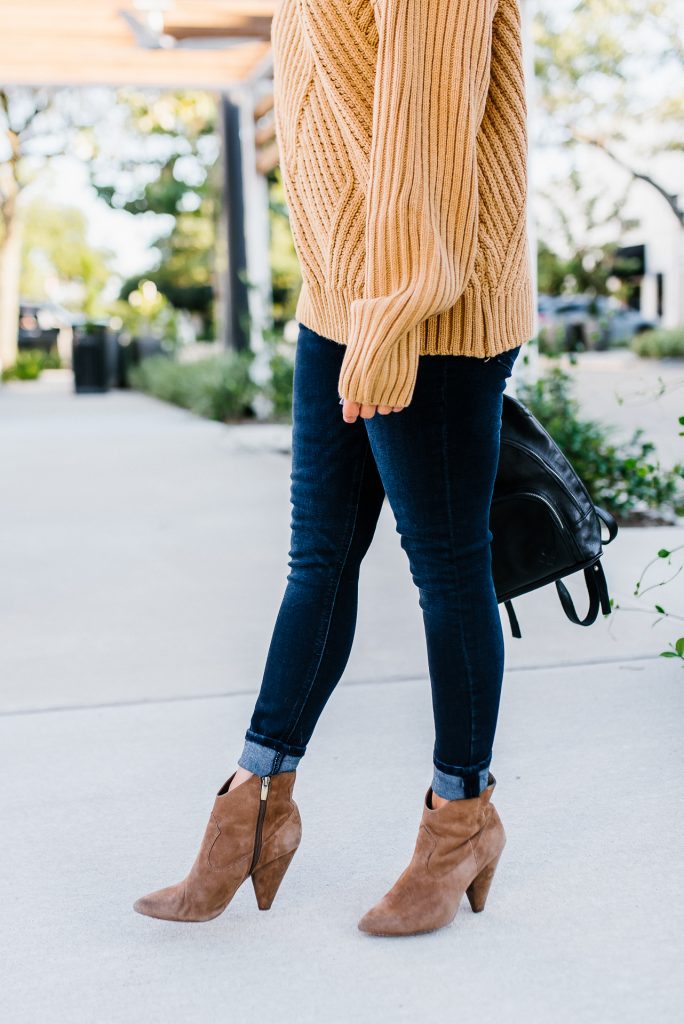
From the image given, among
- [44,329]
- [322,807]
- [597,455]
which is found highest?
[44,329]

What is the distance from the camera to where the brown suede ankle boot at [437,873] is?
1806 mm

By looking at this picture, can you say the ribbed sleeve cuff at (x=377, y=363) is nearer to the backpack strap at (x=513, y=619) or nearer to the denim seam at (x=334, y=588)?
the denim seam at (x=334, y=588)

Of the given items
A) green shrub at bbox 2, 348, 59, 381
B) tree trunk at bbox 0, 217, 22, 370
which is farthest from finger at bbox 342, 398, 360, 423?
tree trunk at bbox 0, 217, 22, 370

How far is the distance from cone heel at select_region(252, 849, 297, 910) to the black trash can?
57.6 ft

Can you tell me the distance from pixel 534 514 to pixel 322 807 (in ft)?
2.52

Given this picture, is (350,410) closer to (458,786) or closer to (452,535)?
(452,535)

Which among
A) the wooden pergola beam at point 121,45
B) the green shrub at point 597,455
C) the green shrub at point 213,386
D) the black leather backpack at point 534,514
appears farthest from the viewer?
the green shrub at point 213,386

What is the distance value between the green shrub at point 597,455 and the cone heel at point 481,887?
304 cm

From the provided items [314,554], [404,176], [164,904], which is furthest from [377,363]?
[164,904]

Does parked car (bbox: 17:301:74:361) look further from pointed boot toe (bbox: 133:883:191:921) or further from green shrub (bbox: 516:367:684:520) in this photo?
pointed boot toe (bbox: 133:883:191:921)

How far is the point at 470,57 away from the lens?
1608mm

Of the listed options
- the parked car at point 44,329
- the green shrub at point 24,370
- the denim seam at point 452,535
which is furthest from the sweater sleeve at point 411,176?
the parked car at point 44,329

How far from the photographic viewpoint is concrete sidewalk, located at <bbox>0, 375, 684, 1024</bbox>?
5.50 ft

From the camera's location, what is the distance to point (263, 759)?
6.09ft
